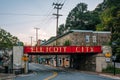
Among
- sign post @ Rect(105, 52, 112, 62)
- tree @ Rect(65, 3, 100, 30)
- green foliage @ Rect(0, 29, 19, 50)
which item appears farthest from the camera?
tree @ Rect(65, 3, 100, 30)

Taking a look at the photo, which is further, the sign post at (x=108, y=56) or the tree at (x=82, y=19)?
the tree at (x=82, y=19)

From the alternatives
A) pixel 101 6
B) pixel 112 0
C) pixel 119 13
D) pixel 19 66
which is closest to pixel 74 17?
pixel 101 6

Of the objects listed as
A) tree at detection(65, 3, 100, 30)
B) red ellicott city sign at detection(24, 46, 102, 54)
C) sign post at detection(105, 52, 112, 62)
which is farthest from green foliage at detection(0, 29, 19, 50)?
tree at detection(65, 3, 100, 30)

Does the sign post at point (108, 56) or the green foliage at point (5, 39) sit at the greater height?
the green foliage at point (5, 39)

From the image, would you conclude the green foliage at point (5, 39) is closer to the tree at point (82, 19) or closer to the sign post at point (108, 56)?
the sign post at point (108, 56)

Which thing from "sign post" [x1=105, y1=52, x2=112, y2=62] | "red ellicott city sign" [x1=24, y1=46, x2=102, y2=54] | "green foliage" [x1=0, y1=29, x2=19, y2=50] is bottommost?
Result: "sign post" [x1=105, y1=52, x2=112, y2=62]

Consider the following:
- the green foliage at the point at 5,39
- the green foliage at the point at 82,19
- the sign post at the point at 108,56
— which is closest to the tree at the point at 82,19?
the green foliage at the point at 82,19

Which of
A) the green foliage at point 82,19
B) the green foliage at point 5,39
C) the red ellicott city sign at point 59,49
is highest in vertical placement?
the green foliage at point 82,19

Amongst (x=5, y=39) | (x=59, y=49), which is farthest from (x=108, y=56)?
(x=5, y=39)

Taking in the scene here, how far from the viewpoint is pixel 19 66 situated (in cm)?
5200

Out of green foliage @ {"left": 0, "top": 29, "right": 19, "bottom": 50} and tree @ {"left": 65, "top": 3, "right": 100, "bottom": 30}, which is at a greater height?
tree @ {"left": 65, "top": 3, "right": 100, "bottom": 30}

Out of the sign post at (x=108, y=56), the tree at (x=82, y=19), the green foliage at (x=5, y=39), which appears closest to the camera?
the sign post at (x=108, y=56)

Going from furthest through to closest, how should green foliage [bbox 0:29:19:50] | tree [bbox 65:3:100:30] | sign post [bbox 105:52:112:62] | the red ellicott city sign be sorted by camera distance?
tree [bbox 65:3:100:30] < green foliage [bbox 0:29:19:50] < the red ellicott city sign < sign post [bbox 105:52:112:62]

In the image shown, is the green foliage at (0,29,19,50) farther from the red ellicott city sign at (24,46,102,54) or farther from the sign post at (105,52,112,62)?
the sign post at (105,52,112,62)
